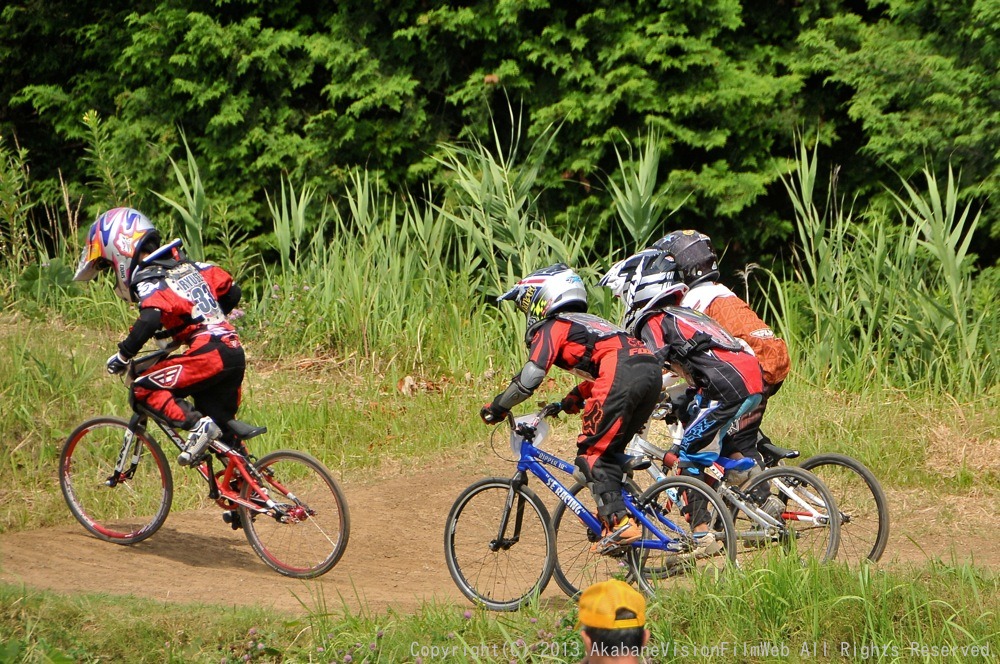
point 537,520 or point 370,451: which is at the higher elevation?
point 537,520

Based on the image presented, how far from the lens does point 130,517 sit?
298 inches

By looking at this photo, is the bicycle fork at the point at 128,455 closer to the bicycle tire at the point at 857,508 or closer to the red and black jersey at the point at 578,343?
the red and black jersey at the point at 578,343

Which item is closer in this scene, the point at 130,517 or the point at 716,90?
the point at 130,517

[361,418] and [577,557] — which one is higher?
[577,557]

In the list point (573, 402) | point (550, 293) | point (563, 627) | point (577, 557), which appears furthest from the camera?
point (577, 557)

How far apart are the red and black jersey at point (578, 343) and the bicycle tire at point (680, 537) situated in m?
0.71

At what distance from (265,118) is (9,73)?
4.23 meters

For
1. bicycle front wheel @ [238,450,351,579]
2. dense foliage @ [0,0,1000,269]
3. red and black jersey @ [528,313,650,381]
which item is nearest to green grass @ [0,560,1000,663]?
bicycle front wheel @ [238,450,351,579]

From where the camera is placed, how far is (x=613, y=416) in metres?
5.62

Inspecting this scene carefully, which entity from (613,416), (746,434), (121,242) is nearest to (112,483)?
(121,242)

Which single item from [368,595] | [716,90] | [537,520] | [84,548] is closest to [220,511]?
[84,548]

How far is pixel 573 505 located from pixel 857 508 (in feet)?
5.91

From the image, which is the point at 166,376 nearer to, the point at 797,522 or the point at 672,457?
the point at 672,457

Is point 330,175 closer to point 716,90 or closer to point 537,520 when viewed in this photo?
point 716,90
